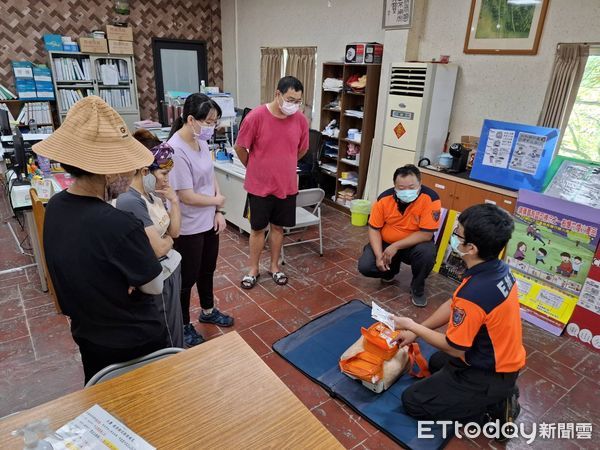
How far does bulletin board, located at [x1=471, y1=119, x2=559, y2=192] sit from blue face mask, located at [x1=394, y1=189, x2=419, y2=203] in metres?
0.80

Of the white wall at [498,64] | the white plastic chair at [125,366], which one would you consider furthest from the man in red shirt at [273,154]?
the white wall at [498,64]

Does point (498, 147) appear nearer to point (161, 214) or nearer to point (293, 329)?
point (293, 329)

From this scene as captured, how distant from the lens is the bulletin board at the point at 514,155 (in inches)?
120

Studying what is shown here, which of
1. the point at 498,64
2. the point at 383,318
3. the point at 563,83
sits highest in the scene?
the point at 498,64

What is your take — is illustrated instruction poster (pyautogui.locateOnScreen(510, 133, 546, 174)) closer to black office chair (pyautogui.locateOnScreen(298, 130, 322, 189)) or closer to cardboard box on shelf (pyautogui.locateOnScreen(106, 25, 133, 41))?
black office chair (pyautogui.locateOnScreen(298, 130, 322, 189))

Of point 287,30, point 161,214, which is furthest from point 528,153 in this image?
point 287,30

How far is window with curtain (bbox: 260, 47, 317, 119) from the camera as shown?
18.3 feet

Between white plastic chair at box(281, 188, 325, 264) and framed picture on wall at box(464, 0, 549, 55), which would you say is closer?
framed picture on wall at box(464, 0, 549, 55)

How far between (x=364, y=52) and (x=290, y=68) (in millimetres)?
1699

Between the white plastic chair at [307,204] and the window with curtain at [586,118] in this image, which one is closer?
the window with curtain at [586,118]

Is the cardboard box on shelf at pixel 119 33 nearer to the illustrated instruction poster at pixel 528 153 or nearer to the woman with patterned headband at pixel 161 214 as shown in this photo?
the woman with patterned headband at pixel 161 214

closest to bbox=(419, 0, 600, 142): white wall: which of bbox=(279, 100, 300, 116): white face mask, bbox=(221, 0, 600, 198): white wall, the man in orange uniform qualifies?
bbox=(221, 0, 600, 198): white wall

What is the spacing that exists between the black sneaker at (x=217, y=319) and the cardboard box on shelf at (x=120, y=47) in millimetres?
5165

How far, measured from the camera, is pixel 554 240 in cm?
293
